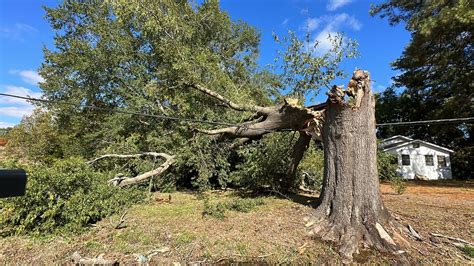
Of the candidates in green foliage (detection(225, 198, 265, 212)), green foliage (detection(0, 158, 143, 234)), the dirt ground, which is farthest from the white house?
green foliage (detection(0, 158, 143, 234))

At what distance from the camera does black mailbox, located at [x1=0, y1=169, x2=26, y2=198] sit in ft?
2.71

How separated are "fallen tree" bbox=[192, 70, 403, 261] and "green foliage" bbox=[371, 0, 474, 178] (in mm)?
9181

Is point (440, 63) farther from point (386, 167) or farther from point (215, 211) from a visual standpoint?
point (215, 211)

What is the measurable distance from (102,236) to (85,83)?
1288cm

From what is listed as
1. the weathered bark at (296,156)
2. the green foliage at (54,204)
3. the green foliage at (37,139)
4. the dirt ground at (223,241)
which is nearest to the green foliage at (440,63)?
the weathered bark at (296,156)

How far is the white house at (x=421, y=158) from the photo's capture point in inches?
782

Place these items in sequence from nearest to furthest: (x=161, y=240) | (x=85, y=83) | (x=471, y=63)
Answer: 1. (x=161, y=240)
2. (x=471, y=63)
3. (x=85, y=83)

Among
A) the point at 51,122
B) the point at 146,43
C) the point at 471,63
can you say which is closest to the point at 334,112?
the point at 146,43

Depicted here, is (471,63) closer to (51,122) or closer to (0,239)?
(0,239)

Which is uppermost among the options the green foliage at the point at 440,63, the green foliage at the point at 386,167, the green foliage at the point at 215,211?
the green foliage at the point at 440,63

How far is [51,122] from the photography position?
696 inches

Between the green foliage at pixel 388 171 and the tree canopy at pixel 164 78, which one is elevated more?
the tree canopy at pixel 164 78

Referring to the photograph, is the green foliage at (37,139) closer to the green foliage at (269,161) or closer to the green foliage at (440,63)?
the green foliage at (269,161)

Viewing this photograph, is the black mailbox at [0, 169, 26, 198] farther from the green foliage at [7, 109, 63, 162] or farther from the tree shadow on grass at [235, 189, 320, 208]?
the green foliage at [7, 109, 63, 162]
